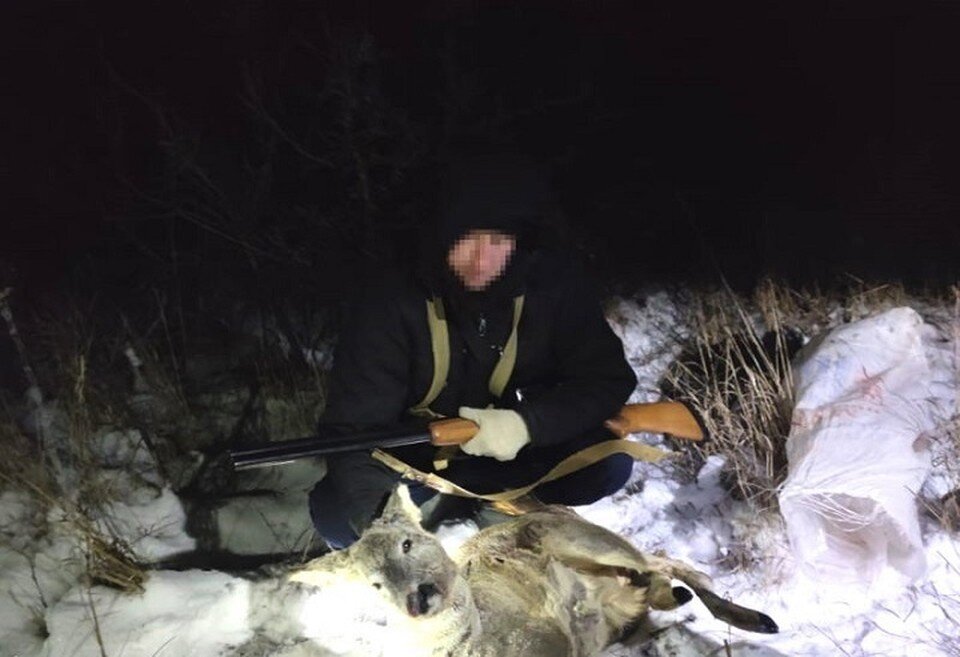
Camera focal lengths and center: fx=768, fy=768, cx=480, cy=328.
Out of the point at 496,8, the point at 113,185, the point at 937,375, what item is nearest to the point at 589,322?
the point at 937,375

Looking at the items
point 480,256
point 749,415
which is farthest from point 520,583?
point 749,415

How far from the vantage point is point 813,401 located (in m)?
2.71

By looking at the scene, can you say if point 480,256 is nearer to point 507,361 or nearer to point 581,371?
point 507,361

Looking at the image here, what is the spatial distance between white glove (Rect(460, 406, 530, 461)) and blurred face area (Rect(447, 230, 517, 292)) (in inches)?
15.8

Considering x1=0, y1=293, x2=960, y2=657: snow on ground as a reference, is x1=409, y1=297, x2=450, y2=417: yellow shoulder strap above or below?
above

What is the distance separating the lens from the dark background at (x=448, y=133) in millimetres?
4680

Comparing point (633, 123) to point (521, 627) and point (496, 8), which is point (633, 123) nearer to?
point (496, 8)

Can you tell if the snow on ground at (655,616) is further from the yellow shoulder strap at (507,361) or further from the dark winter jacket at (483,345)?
the yellow shoulder strap at (507,361)

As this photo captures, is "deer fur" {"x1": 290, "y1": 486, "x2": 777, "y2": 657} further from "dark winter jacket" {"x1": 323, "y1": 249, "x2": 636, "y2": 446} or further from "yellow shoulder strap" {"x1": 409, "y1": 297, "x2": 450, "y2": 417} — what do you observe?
"yellow shoulder strap" {"x1": 409, "y1": 297, "x2": 450, "y2": 417}

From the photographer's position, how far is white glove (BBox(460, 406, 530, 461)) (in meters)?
2.40

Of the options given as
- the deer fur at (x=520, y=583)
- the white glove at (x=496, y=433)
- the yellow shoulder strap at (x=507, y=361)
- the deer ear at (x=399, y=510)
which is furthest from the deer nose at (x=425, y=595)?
the yellow shoulder strap at (x=507, y=361)

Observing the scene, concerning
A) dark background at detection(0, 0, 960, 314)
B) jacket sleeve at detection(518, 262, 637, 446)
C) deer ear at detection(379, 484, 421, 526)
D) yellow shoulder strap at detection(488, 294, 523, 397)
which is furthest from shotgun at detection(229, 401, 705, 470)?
dark background at detection(0, 0, 960, 314)

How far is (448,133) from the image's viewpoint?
15.4ft

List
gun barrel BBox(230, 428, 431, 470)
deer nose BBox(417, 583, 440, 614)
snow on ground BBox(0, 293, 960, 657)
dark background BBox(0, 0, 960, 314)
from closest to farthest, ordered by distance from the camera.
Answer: deer nose BBox(417, 583, 440, 614) < gun barrel BBox(230, 428, 431, 470) < snow on ground BBox(0, 293, 960, 657) < dark background BBox(0, 0, 960, 314)
